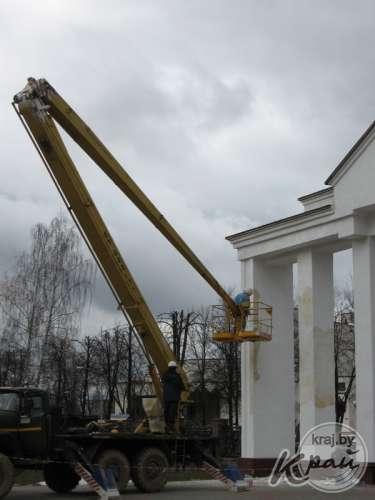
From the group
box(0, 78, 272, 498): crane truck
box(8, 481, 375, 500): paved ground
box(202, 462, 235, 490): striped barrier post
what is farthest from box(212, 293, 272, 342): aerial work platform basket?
box(8, 481, 375, 500): paved ground

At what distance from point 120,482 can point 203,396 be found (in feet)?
103

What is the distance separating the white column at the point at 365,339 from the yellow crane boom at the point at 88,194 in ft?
15.2

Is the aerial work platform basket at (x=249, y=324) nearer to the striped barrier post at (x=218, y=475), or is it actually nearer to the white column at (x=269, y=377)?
the white column at (x=269, y=377)

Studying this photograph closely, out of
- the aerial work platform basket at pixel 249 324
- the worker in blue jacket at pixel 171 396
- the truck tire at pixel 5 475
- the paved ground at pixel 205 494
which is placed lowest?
the paved ground at pixel 205 494

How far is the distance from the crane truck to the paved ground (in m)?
0.57

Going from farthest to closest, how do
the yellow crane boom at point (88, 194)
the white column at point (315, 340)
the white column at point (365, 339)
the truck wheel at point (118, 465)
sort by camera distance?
the white column at point (315, 340) < the white column at point (365, 339) < the yellow crane boom at point (88, 194) < the truck wheel at point (118, 465)

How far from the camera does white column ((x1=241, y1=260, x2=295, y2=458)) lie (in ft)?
75.3

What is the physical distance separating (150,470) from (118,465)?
36.4 inches

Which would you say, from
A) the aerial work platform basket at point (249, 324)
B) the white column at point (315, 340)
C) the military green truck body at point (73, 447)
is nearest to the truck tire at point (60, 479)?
the military green truck body at point (73, 447)

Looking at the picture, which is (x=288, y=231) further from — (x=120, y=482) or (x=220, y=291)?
(x=120, y=482)

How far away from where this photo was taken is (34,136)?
19.2 metres

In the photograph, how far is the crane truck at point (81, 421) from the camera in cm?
1677

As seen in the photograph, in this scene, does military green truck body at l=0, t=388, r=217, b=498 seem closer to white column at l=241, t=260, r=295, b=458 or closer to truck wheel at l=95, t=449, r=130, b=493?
truck wheel at l=95, t=449, r=130, b=493

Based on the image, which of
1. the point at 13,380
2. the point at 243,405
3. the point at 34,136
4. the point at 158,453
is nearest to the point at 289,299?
the point at 243,405
